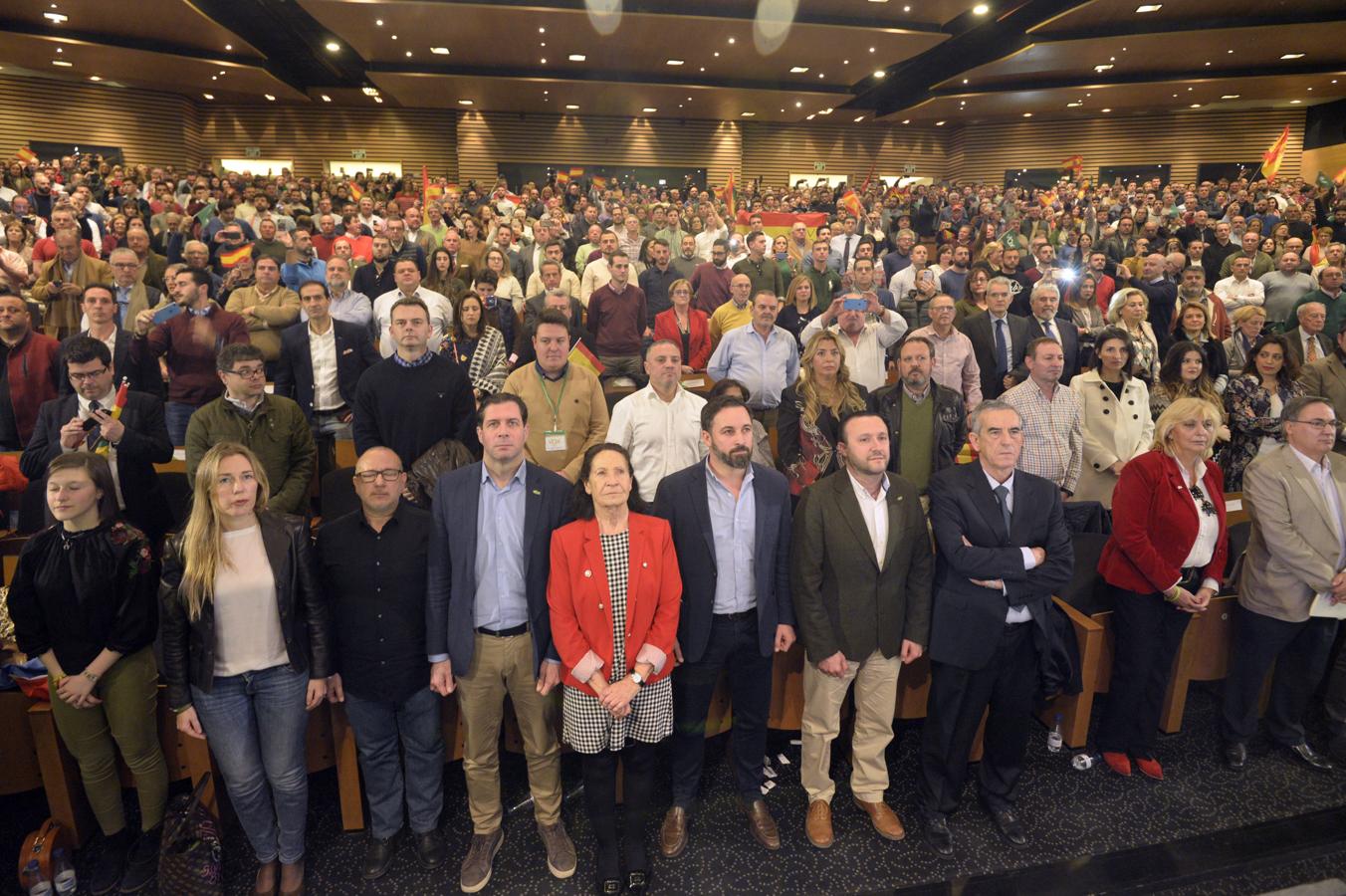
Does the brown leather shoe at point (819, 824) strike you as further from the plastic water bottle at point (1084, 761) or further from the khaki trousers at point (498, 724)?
the plastic water bottle at point (1084, 761)

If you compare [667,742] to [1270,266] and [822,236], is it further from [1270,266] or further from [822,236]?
[1270,266]

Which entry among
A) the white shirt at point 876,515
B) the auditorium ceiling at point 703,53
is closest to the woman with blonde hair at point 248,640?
the white shirt at point 876,515

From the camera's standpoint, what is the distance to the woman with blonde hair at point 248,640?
229cm

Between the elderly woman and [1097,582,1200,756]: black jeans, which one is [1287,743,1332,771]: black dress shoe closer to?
[1097,582,1200,756]: black jeans

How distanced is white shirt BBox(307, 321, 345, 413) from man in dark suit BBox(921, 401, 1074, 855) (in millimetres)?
3387

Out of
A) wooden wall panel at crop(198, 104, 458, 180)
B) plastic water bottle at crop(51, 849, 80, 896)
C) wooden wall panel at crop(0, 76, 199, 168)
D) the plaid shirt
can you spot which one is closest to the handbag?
plastic water bottle at crop(51, 849, 80, 896)

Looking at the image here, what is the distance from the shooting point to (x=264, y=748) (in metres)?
2.46

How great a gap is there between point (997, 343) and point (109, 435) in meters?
4.90

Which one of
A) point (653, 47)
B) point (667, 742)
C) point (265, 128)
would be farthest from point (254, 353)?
point (265, 128)

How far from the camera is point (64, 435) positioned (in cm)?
294

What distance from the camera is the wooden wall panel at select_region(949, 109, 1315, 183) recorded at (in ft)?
65.2

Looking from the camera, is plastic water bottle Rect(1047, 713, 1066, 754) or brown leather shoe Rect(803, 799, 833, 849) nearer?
brown leather shoe Rect(803, 799, 833, 849)

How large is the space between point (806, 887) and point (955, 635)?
3.35 ft

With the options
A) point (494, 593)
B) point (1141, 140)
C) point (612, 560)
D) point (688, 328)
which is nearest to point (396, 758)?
point (494, 593)
